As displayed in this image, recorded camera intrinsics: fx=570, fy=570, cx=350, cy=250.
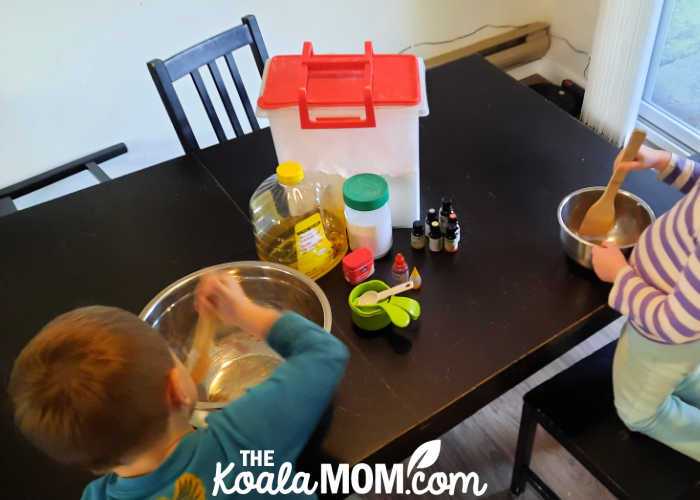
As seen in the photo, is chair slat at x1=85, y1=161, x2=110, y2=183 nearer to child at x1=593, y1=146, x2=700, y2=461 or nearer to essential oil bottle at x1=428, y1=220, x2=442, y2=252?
essential oil bottle at x1=428, y1=220, x2=442, y2=252

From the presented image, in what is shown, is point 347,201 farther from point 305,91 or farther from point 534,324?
point 534,324

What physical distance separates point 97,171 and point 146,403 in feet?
4.84

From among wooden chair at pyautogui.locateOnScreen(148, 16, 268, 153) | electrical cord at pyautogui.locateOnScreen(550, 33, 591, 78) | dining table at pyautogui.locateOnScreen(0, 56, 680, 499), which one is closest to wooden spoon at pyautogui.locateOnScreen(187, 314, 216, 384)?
dining table at pyautogui.locateOnScreen(0, 56, 680, 499)

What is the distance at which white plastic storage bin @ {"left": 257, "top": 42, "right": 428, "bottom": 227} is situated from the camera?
3.17 ft

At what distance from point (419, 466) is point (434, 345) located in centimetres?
71

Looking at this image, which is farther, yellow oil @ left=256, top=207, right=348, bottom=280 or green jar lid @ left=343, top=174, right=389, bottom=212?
yellow oil @ left=256, top=207, right=348, bottom=280

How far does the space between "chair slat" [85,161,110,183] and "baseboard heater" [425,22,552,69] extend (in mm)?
1420

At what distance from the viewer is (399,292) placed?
0.99 metres

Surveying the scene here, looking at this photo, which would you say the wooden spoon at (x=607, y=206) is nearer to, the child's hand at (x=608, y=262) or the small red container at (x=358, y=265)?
the child's hand at (x=608, y=262)

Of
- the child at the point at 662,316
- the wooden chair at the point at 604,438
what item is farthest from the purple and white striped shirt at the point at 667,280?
the wooden chair at the point at 604,438

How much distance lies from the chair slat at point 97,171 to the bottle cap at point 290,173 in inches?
44.8

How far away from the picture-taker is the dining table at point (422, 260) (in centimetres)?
87

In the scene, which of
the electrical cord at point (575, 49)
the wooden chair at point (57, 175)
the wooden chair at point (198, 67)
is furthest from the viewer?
the electrical cord at point (575, 49)

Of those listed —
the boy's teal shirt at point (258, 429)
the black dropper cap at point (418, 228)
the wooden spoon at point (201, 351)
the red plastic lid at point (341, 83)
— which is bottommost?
the wooden spoon at point (201, 351)
